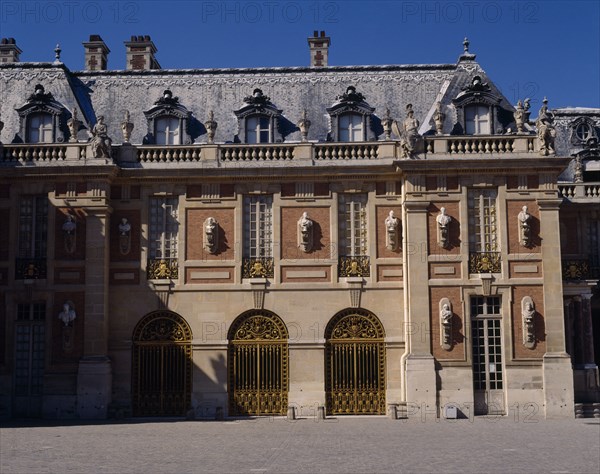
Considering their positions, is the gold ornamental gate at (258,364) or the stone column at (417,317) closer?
the stone column at (417,317)

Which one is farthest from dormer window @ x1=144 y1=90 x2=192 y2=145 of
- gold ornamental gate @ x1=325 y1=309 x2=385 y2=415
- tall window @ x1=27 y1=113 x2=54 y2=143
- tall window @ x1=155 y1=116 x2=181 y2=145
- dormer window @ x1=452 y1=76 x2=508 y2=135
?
dormer window @ x1=452 y1=76 x2=508 y2=135

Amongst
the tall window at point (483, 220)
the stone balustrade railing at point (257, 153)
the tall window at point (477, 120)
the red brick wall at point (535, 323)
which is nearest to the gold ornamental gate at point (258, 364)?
the stone balustrade railing at point (257, 153)

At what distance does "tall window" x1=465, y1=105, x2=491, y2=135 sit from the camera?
102 ft

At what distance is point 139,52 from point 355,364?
15783 mm

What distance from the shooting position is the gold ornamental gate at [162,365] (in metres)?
29.5

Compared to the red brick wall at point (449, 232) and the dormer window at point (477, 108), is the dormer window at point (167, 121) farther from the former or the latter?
the dormer window at point (477, 108)

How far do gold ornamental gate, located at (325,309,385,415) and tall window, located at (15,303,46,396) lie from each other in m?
9.27

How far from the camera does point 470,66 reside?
32938mm

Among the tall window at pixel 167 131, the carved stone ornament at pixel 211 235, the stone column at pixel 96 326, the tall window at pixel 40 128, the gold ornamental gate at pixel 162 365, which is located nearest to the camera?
the stone column at pixel 96 326

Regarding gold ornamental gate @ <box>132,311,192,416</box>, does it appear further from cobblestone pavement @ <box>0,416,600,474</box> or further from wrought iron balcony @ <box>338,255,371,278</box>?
wrought iron balcony @ <box>338,255,371,278</box>

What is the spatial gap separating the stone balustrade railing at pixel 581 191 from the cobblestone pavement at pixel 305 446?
30.0ft

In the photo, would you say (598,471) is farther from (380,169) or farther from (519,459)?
(380,169)

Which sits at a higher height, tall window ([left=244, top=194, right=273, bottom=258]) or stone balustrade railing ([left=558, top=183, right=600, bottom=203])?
stone balustrade railing ([left=558, top=183, right=600, bottom=203])

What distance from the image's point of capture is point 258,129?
31672mm
